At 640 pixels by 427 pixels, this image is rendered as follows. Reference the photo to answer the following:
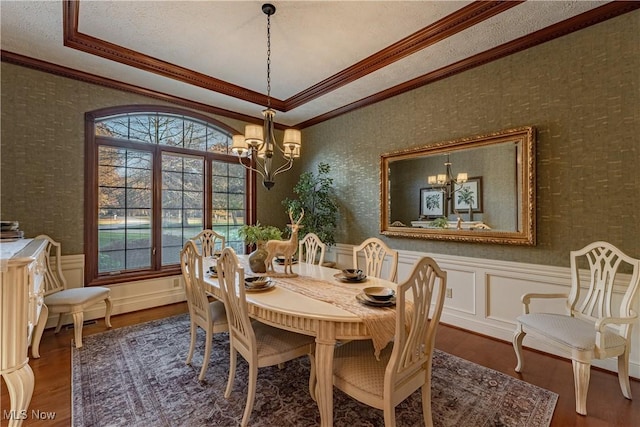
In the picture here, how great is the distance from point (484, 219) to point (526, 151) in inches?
29.3

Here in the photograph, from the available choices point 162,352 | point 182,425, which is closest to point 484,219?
point 182,425

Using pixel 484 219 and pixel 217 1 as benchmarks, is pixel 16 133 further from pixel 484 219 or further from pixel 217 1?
pixel 484 219

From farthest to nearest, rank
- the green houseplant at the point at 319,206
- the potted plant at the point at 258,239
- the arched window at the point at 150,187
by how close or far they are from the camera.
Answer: the green houseplant at the point at 319,206
the arched window at the point at 150,187
the potted plant at the point at 258,239

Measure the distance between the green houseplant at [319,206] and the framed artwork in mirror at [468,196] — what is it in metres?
1.79

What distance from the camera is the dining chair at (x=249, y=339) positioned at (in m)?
1.72

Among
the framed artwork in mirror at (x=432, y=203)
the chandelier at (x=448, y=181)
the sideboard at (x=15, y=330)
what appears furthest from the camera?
the framed artwork in mirror at (x=432, y=203)

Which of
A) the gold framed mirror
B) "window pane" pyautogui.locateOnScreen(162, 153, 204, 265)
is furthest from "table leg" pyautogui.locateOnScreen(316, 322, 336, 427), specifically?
"window pane" pyautogui.locateOnScreen(162, 153, 204, 265)

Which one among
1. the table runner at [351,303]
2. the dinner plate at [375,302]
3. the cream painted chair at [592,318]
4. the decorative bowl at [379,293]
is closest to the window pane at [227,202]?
the table runner at [351,303]

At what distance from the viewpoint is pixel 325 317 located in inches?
60.4

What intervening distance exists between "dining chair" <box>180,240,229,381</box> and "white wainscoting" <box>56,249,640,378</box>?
1.83 metres

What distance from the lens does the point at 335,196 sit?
466 cm

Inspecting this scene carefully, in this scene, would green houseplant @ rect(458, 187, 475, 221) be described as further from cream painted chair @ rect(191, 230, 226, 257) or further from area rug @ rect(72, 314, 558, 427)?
cream painted chair @ rect(191, 230, 226, 257)

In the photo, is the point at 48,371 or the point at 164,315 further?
the point at 164,315

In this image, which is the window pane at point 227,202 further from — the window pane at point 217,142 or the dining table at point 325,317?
the dining table at point 325,317
